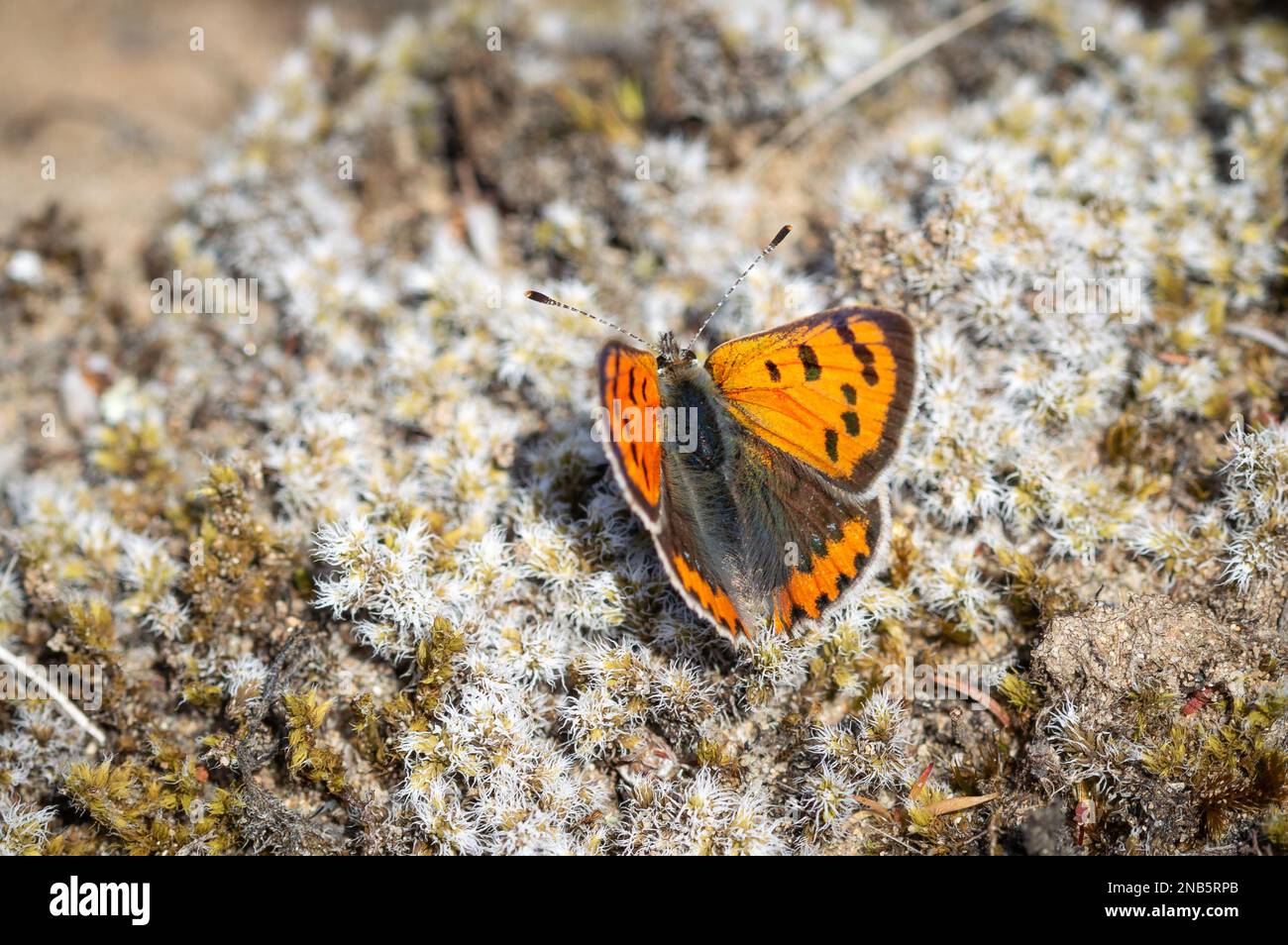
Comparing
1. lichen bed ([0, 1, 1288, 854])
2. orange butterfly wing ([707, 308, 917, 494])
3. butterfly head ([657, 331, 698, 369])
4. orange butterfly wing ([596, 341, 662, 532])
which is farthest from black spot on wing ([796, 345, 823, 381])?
lichen bed ([0, 1, 1288, 854])

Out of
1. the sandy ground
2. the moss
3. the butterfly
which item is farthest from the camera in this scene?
the sandy ground

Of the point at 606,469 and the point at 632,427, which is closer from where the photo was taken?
the point at 632,427

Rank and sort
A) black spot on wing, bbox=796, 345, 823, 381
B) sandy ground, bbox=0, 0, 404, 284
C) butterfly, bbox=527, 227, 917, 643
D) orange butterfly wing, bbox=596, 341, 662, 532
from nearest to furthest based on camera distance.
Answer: orange butterfly wing, bbox=596, 341, 662, 532
butterfly, bbox=527, 227, 917, 643
black spot on wing, bbox=796, 345, 823, 381
sandy ground, bbox=0, 0, 404, 284

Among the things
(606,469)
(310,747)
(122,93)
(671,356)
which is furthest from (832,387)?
(122,93)

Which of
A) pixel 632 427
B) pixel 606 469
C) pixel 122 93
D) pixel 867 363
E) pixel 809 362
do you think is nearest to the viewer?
pixel 632 427

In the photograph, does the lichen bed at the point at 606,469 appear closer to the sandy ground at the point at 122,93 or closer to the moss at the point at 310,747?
the moss at the point at 310,747

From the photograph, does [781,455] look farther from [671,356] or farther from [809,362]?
[671,356]

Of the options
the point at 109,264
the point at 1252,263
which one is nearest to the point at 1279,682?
the point at 1252,263

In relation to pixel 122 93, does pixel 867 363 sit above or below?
A: below

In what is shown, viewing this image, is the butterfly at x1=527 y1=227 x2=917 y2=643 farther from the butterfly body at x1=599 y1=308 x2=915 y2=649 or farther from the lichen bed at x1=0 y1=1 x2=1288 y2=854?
the lichen bed at x1=0 y1=1 x2=1288 y2=854
